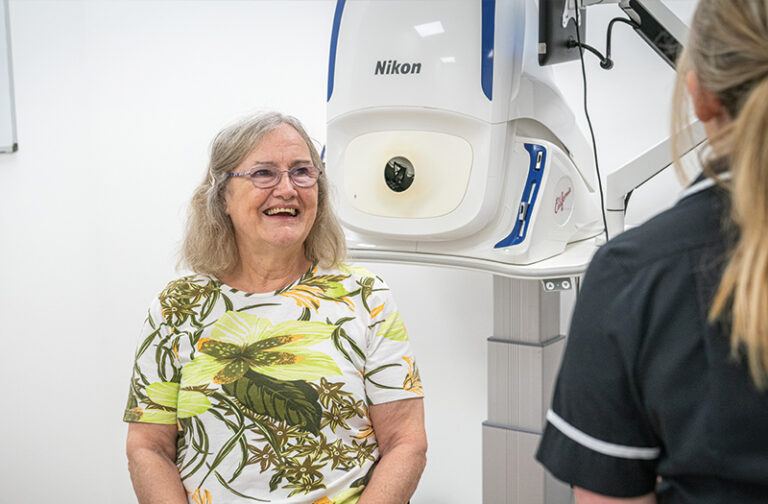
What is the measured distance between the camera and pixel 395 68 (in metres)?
1.79

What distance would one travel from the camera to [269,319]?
1525mm

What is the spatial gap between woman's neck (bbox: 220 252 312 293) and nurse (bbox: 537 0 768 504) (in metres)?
0.99

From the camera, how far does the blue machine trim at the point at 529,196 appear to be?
1794 millimetres

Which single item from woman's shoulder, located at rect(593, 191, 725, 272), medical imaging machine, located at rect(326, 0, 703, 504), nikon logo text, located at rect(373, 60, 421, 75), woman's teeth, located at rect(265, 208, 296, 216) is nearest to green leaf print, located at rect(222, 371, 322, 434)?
woman's teeth, located at rect(265, 208, 296, 216)

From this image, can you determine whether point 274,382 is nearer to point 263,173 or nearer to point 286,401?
point 286,401

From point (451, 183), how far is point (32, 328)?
211cm

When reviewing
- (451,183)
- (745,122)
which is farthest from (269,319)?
(745,122)

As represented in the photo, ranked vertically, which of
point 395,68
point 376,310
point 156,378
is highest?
point 395,68

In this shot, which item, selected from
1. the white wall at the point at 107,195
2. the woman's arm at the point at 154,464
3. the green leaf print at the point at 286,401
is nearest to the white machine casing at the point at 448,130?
the green leaf print at the point at 286,401

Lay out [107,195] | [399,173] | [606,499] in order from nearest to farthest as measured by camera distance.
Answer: [606,499] < [399,173] < [107,195]

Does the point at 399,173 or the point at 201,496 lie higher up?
the point at 399,173

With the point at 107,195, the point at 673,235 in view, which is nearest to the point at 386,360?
the point at 673,235

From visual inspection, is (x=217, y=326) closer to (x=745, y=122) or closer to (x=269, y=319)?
(x=269, y=319)

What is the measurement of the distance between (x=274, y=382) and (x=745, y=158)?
106 centimetres
